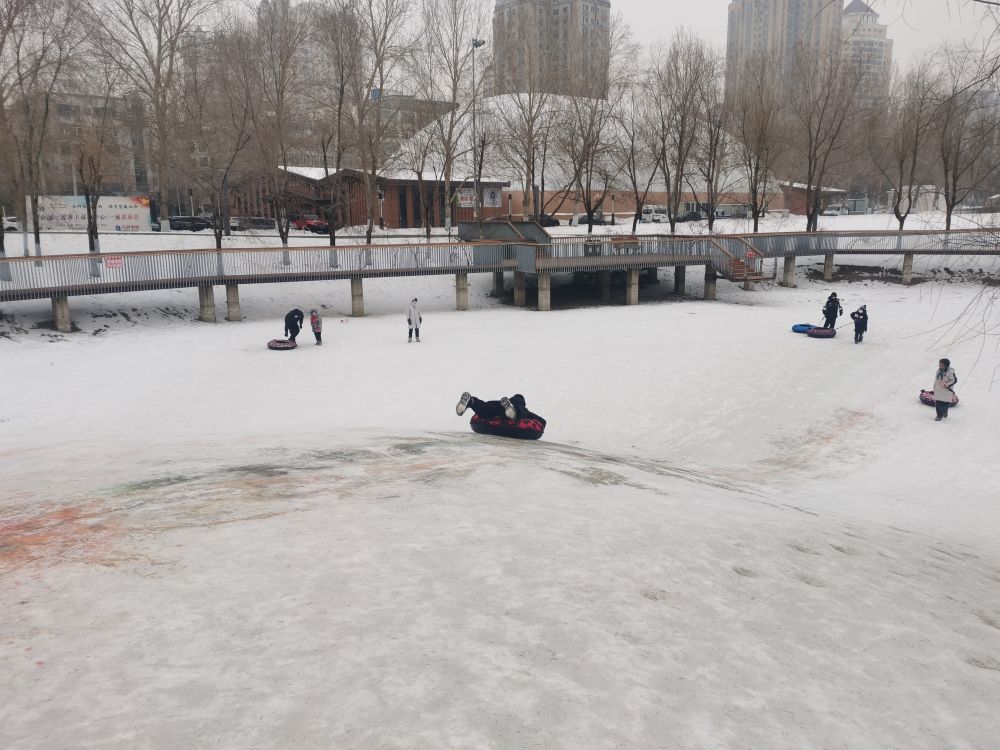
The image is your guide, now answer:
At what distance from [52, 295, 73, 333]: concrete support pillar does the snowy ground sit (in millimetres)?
9304

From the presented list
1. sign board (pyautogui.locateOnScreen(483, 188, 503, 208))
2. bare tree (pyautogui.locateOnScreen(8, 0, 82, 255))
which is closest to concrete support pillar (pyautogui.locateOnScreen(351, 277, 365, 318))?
bare tree (pyautogui.locateOnScreen(8, 0, 82, 255))

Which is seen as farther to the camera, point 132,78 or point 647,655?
point 132,78

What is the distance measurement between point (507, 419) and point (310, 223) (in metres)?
34.9

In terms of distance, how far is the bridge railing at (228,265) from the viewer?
22641 millimetres

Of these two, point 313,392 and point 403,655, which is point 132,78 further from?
point 403,655

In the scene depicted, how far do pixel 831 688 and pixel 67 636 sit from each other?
4.64 meters

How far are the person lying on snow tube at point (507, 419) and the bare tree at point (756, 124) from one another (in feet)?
109

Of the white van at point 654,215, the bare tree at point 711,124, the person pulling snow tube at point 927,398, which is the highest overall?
the bare tree at point 711,124

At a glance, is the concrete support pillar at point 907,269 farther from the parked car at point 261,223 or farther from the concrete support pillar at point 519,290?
the parked car at point 261,223

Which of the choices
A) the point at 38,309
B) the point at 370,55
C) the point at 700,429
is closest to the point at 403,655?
the point at 700,429

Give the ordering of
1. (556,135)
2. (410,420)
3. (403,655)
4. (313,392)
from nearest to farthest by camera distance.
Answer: (403,655) → (410,420) → (313,392) → (556,135)

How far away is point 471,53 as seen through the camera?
41.6 m

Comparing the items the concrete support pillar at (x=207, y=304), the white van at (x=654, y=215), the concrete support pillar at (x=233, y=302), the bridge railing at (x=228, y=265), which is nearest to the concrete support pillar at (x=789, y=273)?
the bridge railing at (x=228, y=265)

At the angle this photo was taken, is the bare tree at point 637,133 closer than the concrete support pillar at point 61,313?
No
